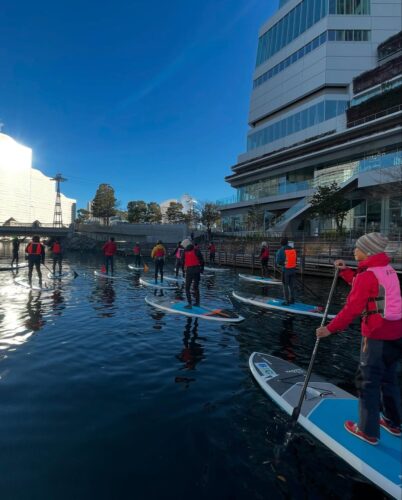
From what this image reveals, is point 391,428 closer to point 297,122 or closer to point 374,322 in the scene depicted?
point 374,322

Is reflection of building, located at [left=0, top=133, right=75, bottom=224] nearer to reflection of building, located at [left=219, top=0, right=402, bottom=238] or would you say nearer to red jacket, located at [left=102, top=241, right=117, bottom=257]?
reflection of building, located at [left=219, top=0, right=402, bottom=238]

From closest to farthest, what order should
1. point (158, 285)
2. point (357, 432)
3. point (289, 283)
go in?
point (357, 432) → point (289, 283) → point (158, 285)

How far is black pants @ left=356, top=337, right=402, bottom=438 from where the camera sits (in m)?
3.34

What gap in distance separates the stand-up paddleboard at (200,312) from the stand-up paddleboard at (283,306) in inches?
77.0

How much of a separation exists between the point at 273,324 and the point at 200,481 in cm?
648

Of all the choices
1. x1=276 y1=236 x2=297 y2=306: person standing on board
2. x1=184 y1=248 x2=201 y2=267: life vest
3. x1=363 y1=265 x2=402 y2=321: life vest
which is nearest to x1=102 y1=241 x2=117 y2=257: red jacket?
x1=184 y1=248 x2=201 y2=267: life vest

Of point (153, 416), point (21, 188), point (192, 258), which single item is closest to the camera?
point (153, 416)

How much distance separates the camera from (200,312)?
388 inches

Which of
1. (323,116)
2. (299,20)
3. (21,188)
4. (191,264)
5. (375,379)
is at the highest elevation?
(299,20)

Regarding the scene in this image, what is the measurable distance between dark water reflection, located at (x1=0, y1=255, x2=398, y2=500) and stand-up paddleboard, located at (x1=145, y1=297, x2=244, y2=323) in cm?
66

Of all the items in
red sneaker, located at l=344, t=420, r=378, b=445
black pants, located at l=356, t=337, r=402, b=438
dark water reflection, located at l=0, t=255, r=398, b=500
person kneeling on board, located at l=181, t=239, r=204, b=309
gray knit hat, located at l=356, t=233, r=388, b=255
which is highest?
gray knit hat, located at l=356, t=233, r=388, b=255

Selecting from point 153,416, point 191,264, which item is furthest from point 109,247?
point 153,416

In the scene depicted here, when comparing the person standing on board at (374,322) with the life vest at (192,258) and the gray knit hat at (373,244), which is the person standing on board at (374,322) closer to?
the gray knit hat at (373,244)

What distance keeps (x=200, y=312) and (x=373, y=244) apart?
7012 millimetres
